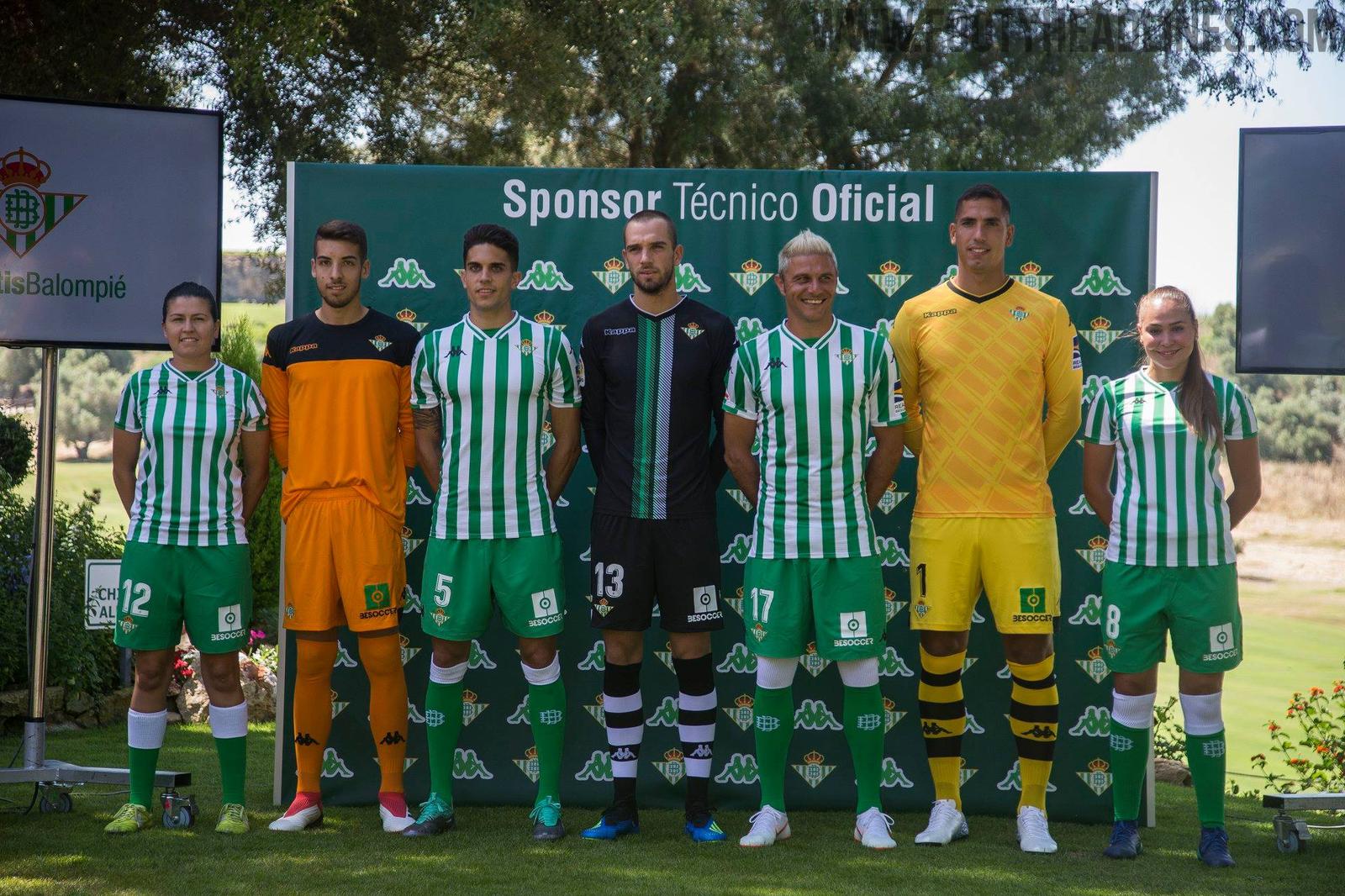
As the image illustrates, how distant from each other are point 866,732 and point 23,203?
135 inches

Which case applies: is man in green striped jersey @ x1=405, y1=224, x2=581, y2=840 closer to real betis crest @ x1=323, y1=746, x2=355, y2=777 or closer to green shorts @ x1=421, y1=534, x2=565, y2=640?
green shorts @ x1=421, y1=534, x2=565, y2=640

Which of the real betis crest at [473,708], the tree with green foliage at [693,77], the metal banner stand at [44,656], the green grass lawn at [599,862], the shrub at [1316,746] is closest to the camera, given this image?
the green grass lawn at [599,862]

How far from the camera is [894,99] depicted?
9992mm

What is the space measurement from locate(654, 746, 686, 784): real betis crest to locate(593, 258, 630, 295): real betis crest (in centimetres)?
167

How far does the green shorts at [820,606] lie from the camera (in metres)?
3.67

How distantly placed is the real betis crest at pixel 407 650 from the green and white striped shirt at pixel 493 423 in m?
0.72

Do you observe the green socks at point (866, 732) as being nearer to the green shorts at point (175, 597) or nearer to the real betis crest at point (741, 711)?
the real betis crest at point (741, 711)

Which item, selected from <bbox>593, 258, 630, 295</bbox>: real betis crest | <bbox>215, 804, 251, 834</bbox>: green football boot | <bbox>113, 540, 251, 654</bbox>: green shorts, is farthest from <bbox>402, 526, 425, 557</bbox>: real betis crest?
<bbox>593, 258, 630, 295</bbox>: real betis crest

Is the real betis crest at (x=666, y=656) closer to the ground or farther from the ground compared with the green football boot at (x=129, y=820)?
farther from the ground

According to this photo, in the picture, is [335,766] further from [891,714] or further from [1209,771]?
[1209,771]

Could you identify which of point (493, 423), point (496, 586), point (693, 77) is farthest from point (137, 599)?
point (693, 77)

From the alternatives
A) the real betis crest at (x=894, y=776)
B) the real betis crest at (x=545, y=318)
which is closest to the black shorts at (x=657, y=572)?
the real betis crest at (x=545, y=318)

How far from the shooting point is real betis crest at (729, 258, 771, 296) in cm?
439

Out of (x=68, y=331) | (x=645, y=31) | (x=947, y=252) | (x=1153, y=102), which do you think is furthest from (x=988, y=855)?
(x=1153, y=102)
